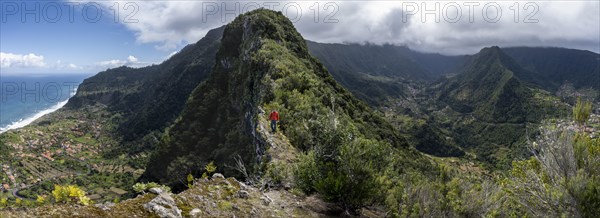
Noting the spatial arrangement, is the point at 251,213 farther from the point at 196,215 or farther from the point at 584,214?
the point at 584,214

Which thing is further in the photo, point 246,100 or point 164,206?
point 246,100

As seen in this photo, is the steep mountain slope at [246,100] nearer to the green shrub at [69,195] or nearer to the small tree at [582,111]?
the small tree at [582,111]

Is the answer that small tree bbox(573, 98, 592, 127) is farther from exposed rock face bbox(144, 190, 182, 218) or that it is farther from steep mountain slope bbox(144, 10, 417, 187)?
steep mountain slope bbox(144, 10, 417, 187)

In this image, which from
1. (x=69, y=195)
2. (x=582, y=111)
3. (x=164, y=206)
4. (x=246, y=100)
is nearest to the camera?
Result: (x=69, y=195)

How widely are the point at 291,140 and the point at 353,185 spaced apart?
16.1 meters

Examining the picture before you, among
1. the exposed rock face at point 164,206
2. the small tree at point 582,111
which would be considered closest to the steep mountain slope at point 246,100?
the exposed rock face at point 164,206

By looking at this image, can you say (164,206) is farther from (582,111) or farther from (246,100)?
(246,100)

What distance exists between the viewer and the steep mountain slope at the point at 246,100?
54.6 meters

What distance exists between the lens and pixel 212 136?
97312 mm

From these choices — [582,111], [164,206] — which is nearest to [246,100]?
[164,206]

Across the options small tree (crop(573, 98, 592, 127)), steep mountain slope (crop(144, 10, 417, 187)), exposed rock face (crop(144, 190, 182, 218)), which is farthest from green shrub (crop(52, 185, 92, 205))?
steep mountain slope (crop(144, 10, 417, 187))

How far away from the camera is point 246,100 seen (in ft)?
245

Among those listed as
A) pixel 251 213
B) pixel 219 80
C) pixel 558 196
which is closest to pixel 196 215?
pixel 251 213

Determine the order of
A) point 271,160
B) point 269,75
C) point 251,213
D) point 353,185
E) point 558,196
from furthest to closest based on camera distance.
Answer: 1. point 269,75
2. point 271,160
3. point 353,185
4. point 251,213
5. point 558,196
